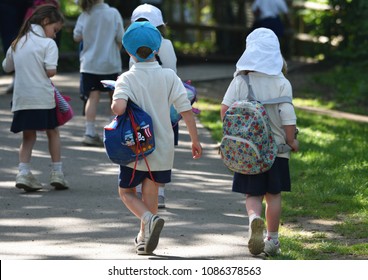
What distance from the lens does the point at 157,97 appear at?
6.24 meters

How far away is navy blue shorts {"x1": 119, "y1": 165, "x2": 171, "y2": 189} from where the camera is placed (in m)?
6.28

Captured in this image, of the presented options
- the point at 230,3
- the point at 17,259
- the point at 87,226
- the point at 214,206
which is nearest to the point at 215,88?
the point at 230,3

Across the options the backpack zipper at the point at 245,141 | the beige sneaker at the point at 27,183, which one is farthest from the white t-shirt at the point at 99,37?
the backpack zipper at the point at 245,141

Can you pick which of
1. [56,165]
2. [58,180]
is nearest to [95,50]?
[56,165]

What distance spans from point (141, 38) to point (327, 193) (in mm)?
2748

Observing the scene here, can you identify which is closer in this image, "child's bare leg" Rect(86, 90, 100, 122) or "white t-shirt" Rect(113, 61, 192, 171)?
"white t-shirt" Rect(113, 61, 192, 171)

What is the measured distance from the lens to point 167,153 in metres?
6.27

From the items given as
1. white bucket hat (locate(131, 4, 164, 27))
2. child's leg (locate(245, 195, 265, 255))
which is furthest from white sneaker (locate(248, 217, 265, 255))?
white bucket hat (locate(131, 4, 164, 27))

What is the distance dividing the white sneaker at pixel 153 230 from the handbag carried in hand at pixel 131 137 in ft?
1.30

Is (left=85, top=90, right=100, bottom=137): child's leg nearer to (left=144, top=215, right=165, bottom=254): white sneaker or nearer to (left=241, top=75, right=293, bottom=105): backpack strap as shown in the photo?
(left=241, top=75, right=293, bottom=105): backpack strap

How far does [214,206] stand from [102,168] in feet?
5.70

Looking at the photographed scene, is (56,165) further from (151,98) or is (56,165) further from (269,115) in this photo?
(269,115)

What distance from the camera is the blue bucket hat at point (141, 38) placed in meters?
6.22

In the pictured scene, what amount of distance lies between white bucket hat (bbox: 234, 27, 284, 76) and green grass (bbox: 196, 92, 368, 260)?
122 cm
